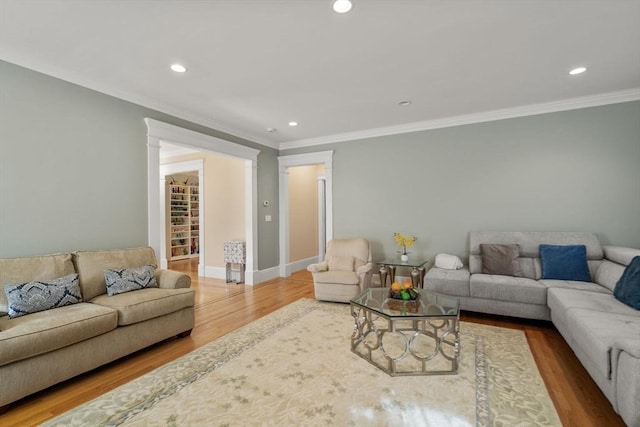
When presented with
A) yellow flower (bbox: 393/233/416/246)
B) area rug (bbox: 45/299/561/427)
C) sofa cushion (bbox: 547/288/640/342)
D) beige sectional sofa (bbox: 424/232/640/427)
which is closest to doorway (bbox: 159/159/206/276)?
yellow flower (bbox: 393/233/416/246)

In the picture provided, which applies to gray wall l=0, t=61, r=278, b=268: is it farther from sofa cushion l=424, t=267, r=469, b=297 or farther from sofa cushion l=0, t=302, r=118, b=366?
sofa cushion l=424, t=267, r=469, b=297

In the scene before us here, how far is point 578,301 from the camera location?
2586 millimetres

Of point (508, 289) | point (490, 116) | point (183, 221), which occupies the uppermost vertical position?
point (490, 116)

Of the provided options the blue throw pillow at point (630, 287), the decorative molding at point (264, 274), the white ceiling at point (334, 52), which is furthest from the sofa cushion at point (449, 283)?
the decorative molding at point (264, 274)

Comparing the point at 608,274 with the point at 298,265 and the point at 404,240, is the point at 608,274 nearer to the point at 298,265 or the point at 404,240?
the point at 404,240

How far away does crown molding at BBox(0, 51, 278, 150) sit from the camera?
103 inches

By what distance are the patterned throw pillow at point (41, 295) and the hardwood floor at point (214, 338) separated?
0.65 meters

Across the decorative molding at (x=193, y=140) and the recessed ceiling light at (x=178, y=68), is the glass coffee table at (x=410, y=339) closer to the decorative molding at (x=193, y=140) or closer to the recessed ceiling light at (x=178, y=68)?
the recessed ceiling light at (x=178, y=68)

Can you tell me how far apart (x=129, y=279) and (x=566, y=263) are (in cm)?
490

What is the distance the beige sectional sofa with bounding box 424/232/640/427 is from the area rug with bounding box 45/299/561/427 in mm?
410

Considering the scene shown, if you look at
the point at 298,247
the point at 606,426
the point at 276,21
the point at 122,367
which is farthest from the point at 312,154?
the point at 606,426

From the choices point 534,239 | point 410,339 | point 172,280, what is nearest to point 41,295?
point 172,280

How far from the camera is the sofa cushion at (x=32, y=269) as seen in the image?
93.3 inches

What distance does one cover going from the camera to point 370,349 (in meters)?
2.51
